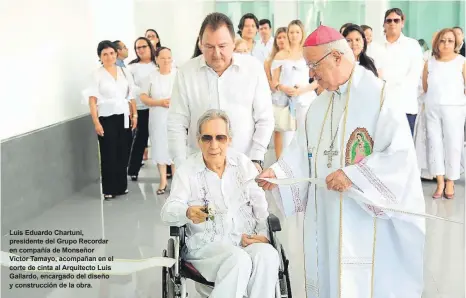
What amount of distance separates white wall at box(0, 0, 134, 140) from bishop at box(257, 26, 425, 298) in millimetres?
3042

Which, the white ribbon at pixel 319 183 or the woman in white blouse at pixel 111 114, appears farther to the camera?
the woman in white blouse at pixel 111 114

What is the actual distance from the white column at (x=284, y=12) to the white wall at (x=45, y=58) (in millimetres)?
3776

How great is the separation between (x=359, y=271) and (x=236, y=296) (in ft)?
1.85

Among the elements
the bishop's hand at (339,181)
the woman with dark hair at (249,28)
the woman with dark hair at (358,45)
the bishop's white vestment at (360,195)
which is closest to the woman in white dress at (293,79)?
the woman with dark hair at (249,28)

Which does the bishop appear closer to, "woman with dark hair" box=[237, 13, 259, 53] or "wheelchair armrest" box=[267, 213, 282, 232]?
"wheelchair armrest" box=[267, 213, 282, 232]

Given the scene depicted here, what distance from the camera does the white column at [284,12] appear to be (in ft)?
34.7

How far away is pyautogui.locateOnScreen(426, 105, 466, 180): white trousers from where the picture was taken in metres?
5.85

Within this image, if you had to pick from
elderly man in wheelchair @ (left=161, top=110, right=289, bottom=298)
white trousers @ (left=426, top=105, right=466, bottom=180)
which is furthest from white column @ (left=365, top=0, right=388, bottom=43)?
elderly man in wheelchair @ (left=161, top=110, right=289, bottom=298)

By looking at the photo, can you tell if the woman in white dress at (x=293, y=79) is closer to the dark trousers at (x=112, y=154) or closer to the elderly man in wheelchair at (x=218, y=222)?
the dark trousers at (x=112, y=154)

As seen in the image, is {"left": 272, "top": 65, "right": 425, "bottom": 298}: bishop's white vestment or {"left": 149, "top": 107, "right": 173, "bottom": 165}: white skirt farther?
{"left": 149, "top": 107, "right": 173, "bottom": 165}: white skirt

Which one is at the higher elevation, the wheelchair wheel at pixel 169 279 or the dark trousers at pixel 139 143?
the dark trousers at pixel 139 143

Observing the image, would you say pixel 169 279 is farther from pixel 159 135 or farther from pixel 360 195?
pixel 159 135

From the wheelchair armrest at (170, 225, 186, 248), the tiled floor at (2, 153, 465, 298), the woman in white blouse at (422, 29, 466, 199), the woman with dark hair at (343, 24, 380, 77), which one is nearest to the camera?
the wheelchair armrest at (170, 225, 186, 248)

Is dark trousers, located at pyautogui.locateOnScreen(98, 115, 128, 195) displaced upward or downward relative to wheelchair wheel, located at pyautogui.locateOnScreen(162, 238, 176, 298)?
upward
